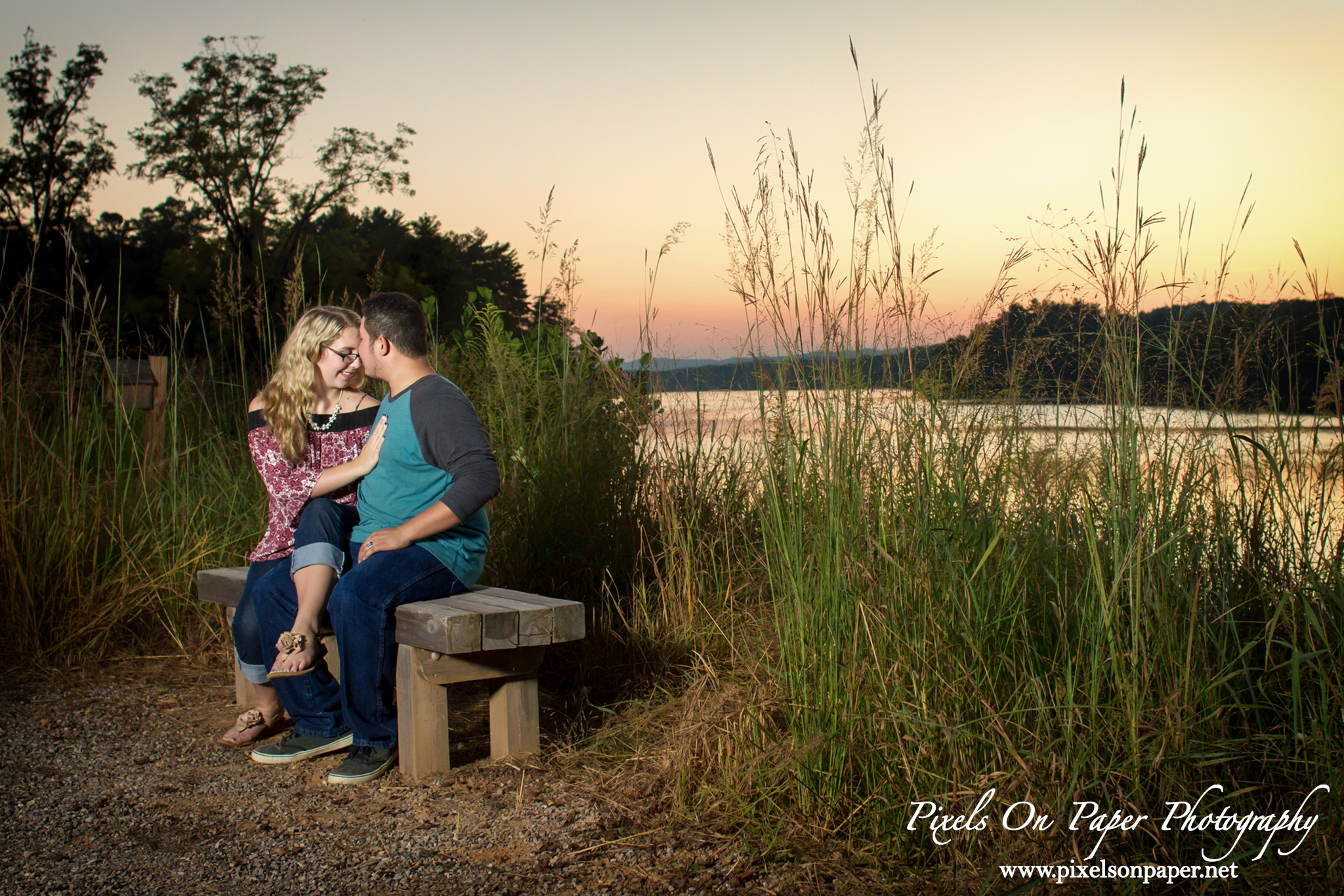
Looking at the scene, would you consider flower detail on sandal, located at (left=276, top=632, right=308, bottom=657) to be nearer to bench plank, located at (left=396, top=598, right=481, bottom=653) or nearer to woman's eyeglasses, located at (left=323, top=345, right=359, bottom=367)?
bench plank, located at (left=396, top=598, right=481, bottom=653)

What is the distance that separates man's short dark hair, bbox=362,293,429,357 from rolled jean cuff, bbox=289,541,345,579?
0.67 meters

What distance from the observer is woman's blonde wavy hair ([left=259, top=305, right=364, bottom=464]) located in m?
3.24

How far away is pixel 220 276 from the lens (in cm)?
489

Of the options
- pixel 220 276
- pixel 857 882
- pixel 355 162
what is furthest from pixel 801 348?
pixel 355 162

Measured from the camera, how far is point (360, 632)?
290 centimetres

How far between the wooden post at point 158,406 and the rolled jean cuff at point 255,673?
2103 millimetres

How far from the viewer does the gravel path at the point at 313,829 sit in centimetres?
229

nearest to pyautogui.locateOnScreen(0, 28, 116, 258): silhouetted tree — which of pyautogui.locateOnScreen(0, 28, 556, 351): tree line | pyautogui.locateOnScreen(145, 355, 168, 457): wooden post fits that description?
pyautogui.locateOnScreen(0, 28, 556, 351): tree line

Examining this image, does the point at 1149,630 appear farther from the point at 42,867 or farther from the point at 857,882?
the point at 42,867

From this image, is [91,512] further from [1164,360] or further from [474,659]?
[1164,360]

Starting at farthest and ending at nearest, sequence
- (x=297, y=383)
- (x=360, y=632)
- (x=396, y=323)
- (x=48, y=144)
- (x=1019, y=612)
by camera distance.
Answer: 1. (x=48, y=144)
2. (x=297, y=383)
3. (x=396, y=323)
4. (x=360, y=632)
5. (x=1019, y=612)

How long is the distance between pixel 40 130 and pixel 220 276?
1046 inches

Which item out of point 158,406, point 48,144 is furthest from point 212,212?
point 158,406

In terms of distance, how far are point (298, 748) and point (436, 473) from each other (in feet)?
3.37
